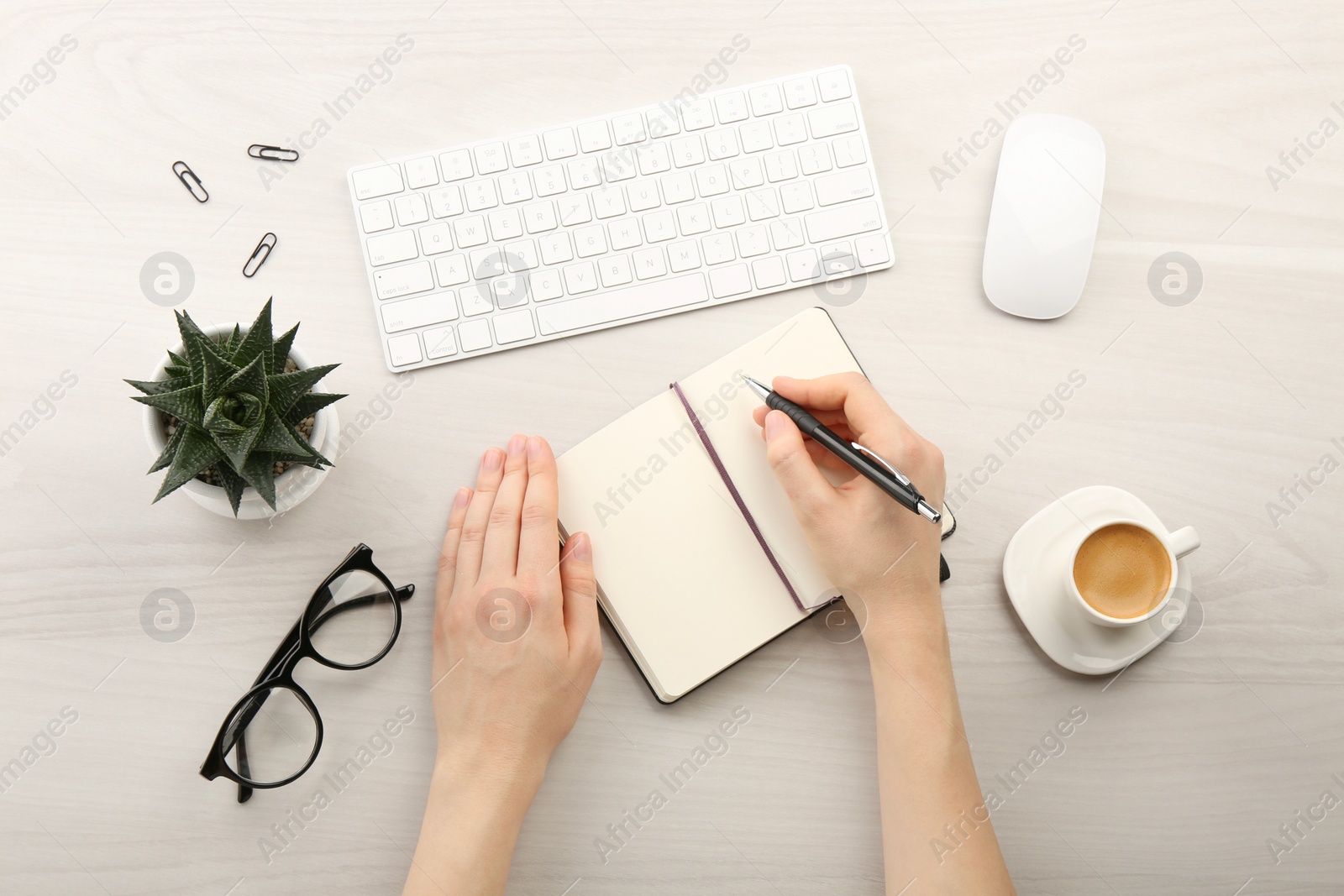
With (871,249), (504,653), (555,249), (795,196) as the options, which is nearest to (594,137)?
(555,249)

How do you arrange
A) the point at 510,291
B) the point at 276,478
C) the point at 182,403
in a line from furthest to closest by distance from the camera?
1. the point at 510,291
2. the point at 276,478
3. the point at 182,403

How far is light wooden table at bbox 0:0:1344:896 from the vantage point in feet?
2.99

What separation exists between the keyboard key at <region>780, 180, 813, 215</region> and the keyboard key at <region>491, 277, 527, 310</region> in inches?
12.4

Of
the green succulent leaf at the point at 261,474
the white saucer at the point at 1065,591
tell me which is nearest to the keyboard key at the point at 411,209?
the green succulent leaf at the point at 261,474

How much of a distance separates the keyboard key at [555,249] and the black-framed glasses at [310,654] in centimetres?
38

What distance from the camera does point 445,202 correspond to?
0.91 metres

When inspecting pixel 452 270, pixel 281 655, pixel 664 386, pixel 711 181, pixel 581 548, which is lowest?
pixel 281 655

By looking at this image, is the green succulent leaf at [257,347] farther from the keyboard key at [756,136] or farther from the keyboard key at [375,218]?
the keyboard key at [756,136]

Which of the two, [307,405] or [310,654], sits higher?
[307,405]

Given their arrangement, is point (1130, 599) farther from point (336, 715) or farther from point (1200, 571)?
point (336, 715)

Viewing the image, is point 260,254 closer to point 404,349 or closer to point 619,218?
point 404,349

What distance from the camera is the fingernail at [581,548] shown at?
0.89 metres

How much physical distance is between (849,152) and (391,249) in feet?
1.78

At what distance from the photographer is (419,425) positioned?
0.93 m
